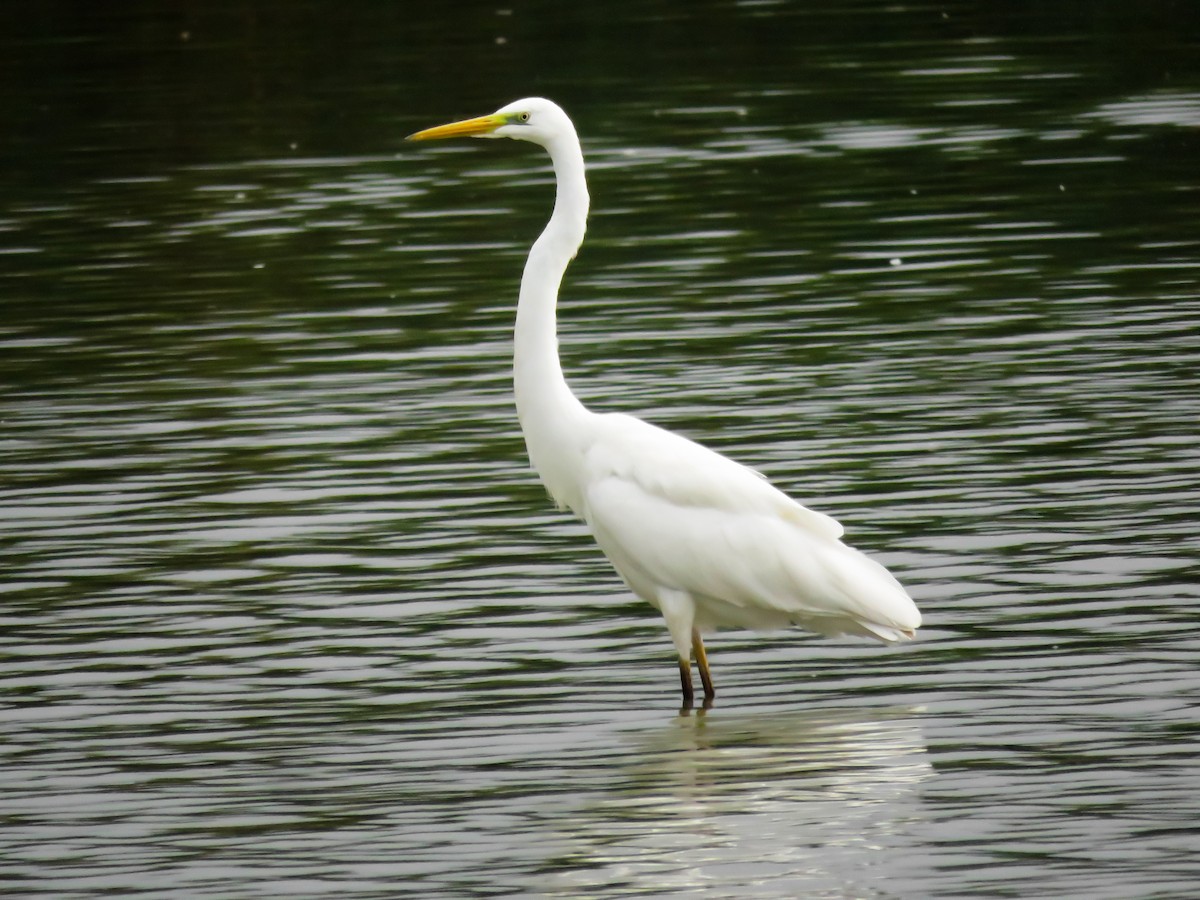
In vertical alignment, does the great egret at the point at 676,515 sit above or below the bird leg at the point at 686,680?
above

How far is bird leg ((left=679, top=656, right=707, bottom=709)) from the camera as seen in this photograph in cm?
838

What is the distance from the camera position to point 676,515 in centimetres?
860

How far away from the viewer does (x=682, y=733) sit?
8.13 metres

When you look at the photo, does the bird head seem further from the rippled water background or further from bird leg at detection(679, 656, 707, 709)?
bird leg at detection(679, 656, 707, 709)

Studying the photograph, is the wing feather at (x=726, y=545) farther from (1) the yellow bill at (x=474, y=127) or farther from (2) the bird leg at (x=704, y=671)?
(1) the yellow bill at (x=474, y=127)

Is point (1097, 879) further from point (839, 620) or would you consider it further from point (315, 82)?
point (315, 82)

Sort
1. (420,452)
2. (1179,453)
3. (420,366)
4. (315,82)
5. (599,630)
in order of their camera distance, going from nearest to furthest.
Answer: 1. (599,630)
2. (1179,453)
3. (420,452)
4. (420,366)
5. (315,82)

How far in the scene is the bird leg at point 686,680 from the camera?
8.38m

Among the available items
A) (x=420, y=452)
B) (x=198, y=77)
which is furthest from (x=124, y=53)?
(x=420, y=452)

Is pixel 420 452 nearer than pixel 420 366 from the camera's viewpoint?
Yes

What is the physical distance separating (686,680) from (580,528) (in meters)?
2.64

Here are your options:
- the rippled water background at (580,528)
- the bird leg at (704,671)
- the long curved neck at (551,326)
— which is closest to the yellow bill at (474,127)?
the long curved neck at (551,326)

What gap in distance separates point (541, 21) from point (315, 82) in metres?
4.78

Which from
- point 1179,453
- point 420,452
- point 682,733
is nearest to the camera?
point 682,733
